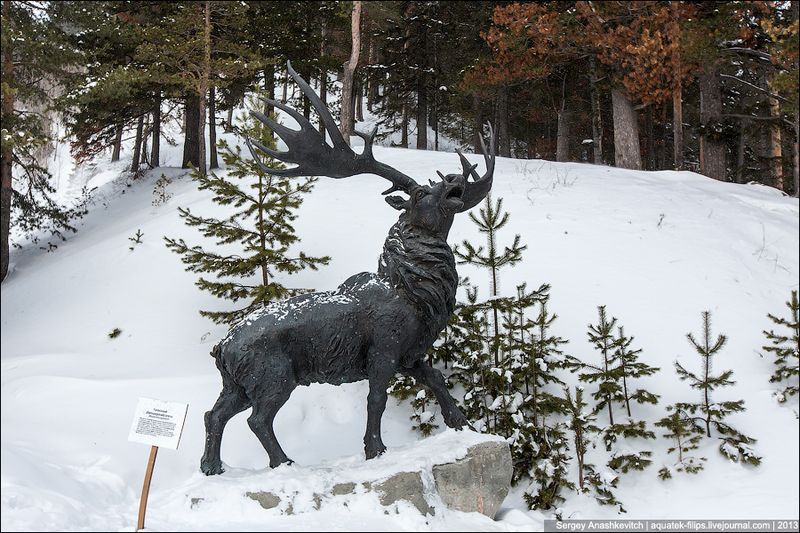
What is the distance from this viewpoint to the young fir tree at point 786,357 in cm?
506

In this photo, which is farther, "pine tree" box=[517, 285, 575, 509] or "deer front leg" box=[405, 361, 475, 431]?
"pine tree" box=[517, 285, 575, 509]

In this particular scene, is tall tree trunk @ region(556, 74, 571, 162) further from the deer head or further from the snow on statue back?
the snow on statue back

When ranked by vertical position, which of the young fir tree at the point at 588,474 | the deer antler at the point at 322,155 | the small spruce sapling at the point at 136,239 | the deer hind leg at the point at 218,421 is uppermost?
the deer antler at the point at 322,155

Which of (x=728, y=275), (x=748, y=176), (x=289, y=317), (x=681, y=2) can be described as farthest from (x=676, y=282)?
(x=748, y=176)

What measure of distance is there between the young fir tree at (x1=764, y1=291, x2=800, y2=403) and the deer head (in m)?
3.05

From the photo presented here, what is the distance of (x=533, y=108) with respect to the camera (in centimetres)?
1886

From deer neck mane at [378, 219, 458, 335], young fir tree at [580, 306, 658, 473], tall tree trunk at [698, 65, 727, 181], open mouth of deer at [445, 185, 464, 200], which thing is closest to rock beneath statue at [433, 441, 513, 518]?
deer neck mane at [378, 219, 458, 335]

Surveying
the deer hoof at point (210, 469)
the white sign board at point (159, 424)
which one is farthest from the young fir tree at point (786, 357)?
the white sign board at point (159, 424)

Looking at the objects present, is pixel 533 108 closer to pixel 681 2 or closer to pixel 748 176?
pixel 748 176

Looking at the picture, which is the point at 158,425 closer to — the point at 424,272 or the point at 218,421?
the point at 218,421

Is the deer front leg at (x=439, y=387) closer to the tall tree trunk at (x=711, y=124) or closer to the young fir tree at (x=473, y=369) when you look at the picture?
the young fir tree at (x=473, y=369)

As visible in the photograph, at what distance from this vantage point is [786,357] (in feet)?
17.8

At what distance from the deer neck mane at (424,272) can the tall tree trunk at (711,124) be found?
9246 millimetres

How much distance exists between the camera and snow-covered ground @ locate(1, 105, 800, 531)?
13.2ft
